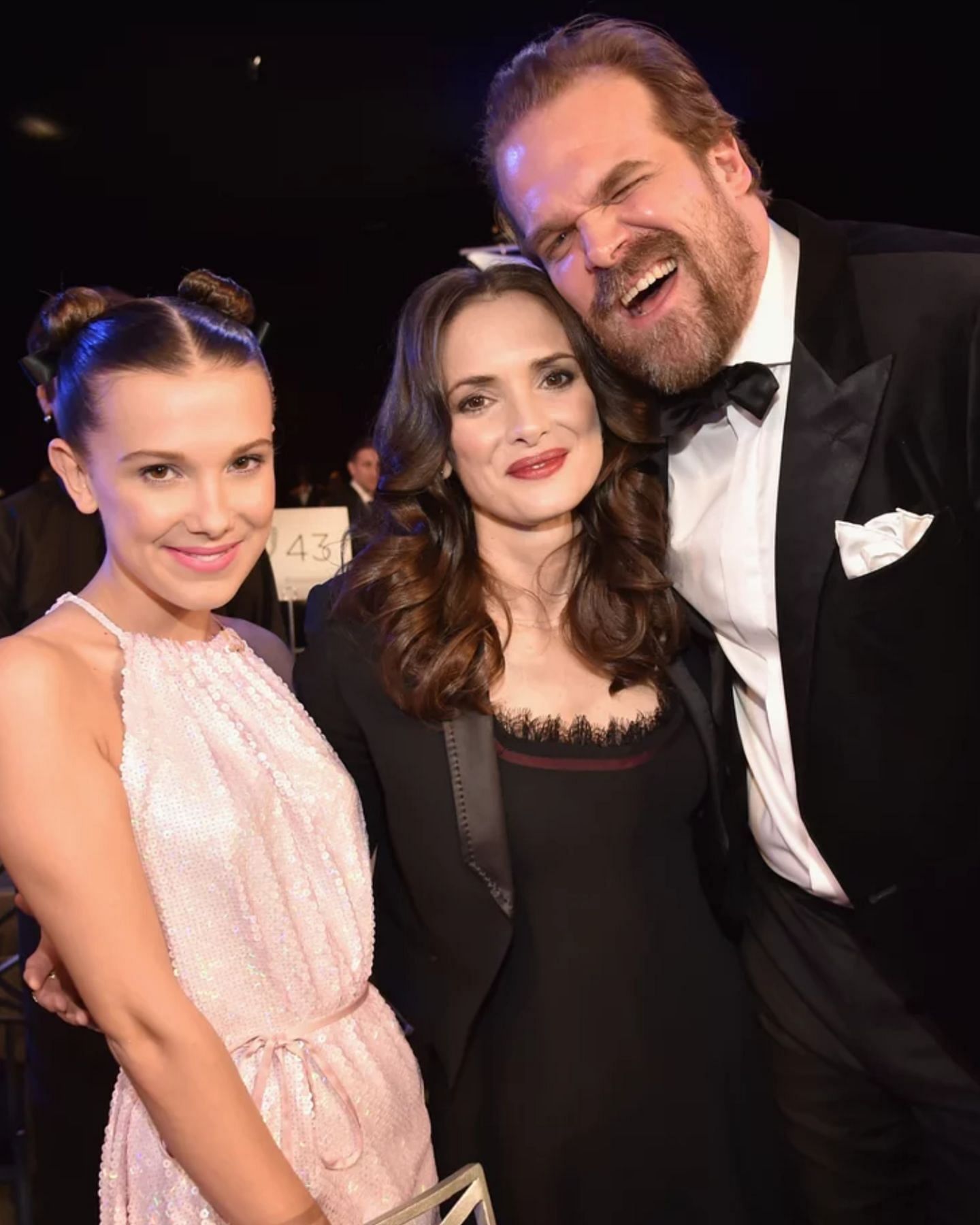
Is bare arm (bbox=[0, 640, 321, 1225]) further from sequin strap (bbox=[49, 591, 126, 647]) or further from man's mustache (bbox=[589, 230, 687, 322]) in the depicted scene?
man's mustache (bbox=[589, 230, 687, 322])

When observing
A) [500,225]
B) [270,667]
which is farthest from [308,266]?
[270,667]

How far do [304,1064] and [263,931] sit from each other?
19cm

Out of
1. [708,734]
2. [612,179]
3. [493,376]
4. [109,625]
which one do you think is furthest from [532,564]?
[109,625]

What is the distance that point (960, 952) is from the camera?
5.41 feet

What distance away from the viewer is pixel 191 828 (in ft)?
4.26

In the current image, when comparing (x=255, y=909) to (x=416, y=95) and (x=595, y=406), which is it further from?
(x=416, y=95)

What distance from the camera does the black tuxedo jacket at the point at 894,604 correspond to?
5.02ft

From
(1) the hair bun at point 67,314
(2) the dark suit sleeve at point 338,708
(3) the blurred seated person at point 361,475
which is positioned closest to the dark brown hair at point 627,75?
(1) the hair bun at point 67,314

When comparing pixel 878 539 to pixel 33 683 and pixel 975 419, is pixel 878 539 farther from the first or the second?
pixel 33 683

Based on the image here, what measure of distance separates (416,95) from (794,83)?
205cm

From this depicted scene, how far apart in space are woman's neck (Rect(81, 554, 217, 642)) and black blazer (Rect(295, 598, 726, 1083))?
1.53ft

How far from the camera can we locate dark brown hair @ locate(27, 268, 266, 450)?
138 cm

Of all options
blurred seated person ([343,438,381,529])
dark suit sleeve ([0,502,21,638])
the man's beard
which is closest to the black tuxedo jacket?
the man's beard

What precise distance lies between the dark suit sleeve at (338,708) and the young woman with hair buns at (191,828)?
29 cm
